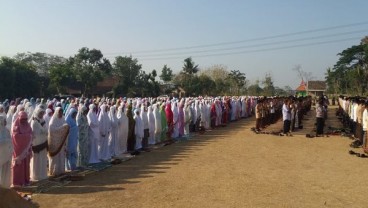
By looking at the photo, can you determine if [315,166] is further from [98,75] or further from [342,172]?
[98,75]

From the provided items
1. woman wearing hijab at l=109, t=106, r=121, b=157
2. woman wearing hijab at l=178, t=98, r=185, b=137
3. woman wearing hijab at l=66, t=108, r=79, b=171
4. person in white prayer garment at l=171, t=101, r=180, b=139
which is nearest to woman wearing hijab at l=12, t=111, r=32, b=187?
woman wearing hijab at l=66, t=108, r=79, b=171

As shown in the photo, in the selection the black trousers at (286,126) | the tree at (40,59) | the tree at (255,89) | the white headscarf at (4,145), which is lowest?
the black trousers at (286,126)

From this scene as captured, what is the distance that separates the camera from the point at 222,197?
7.32 metres

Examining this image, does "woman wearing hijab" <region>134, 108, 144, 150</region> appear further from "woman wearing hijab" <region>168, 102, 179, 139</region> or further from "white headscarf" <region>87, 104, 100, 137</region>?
"woman wearing hijab" <region>168, 102, 179, 139</region>

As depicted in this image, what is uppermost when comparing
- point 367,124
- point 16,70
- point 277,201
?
point 16,70

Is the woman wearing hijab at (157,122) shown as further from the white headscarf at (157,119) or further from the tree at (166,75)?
Result: the tree at (166,75)

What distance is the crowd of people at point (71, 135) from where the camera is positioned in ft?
26.6

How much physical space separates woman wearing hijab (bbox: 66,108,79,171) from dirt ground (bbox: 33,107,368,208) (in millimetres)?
851

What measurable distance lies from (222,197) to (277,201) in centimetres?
96

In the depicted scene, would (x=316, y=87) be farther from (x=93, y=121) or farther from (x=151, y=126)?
(x=93, y=121)

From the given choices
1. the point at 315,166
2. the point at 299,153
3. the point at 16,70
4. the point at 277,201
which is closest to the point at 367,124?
the point at 299,153

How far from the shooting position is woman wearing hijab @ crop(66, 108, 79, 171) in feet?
32.2

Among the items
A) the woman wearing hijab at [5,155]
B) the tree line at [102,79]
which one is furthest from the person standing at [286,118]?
the tree line at [102,79]

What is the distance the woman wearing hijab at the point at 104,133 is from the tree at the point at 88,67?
99.4 feet
